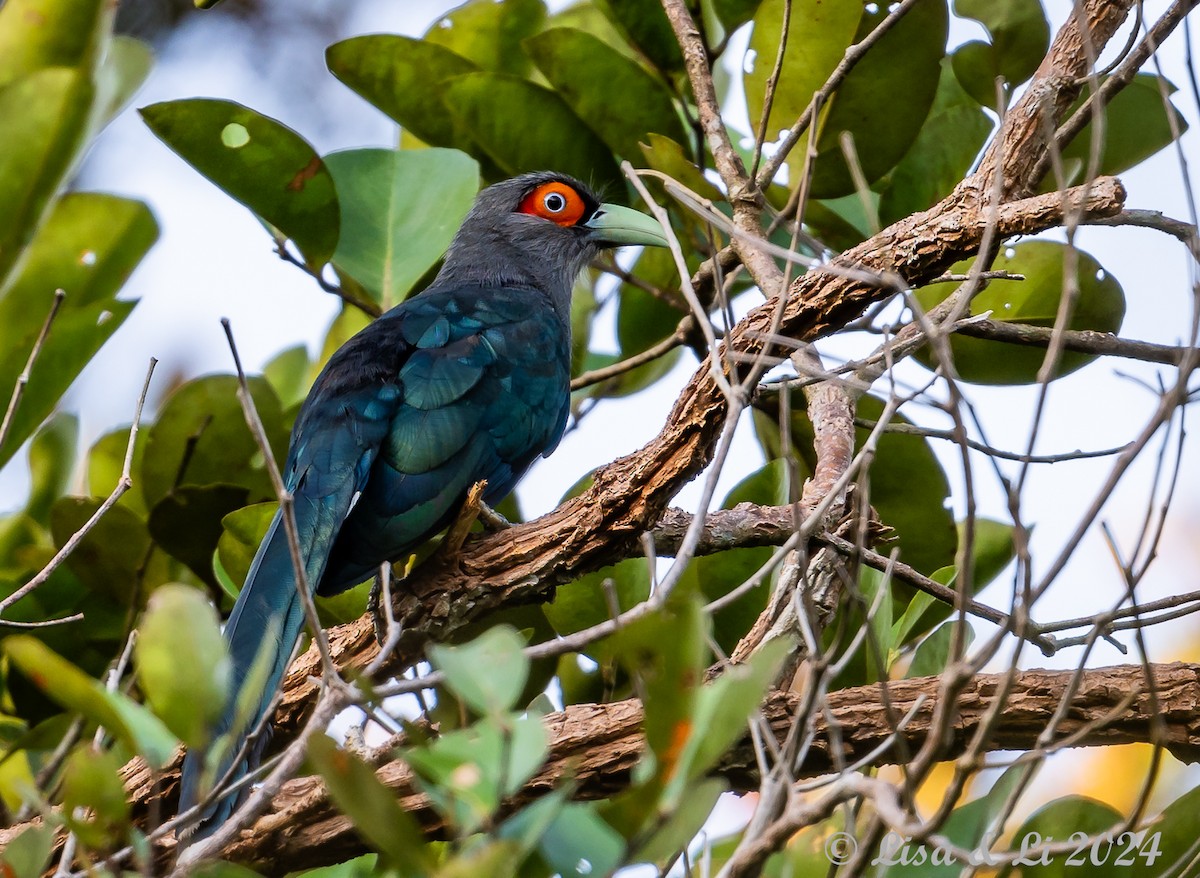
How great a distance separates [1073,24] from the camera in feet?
12.0

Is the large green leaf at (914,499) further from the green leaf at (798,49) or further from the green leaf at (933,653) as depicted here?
the green leaf at (798,49)

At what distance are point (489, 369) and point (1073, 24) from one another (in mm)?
2129

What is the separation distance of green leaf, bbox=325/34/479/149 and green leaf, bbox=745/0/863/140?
3.39 feet

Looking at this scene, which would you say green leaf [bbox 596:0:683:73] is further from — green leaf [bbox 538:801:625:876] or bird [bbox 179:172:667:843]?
green leaf [bbox 538:801:625:876]

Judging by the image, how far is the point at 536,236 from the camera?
568cm

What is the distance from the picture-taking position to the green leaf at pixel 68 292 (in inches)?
133

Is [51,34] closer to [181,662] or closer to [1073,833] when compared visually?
[181,662]

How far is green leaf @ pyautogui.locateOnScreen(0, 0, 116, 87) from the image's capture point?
1717 mm

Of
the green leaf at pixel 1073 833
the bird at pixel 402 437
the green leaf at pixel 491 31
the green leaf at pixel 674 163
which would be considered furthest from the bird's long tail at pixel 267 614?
the green leaf at pixel 491 31

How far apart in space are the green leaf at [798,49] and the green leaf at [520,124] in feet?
2.22

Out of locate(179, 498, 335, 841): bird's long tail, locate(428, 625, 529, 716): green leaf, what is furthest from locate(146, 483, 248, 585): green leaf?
locate(428, 625, 529, 716): green leaf

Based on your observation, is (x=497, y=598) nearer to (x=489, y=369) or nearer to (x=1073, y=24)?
(x=489, y=369)

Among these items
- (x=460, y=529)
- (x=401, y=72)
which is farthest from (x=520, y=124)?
(x=460, y=529)

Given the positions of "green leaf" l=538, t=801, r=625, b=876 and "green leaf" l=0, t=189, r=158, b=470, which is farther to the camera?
"green leaf" l=0, t=189, r=158, b=470
